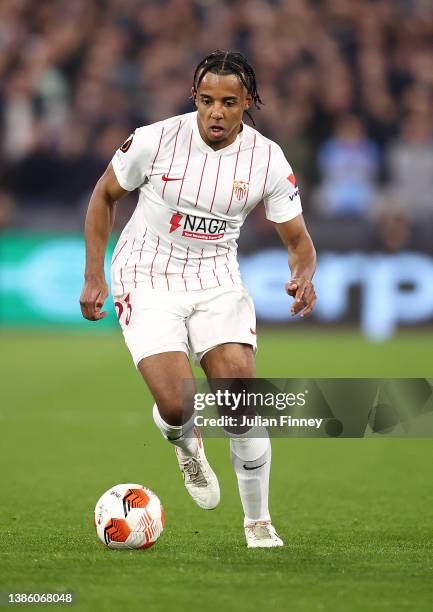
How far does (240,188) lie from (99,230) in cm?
68

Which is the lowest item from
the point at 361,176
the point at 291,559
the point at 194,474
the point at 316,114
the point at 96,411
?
the point at 291,559

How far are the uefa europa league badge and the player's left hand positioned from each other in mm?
455

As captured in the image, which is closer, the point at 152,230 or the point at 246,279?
the point at 152,230

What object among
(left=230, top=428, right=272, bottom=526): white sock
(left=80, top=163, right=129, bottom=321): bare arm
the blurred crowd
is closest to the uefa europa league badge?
(left=80, top=163, right=129, bottom=321): bare arm

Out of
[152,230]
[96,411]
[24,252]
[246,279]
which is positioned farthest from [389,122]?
[152,230]

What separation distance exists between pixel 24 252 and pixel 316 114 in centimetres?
450

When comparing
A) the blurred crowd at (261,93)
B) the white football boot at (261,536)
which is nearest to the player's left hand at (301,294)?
the white football boot at (261,536)

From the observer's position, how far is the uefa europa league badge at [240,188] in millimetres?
5617

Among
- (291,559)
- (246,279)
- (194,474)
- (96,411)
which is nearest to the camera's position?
(291,559)

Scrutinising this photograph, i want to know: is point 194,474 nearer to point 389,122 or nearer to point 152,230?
point 152,230

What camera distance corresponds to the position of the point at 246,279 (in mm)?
15422

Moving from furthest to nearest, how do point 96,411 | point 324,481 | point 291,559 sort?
point 96,411 → point 324,481 → point 291,559

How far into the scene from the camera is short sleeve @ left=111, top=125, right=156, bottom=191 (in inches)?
220
